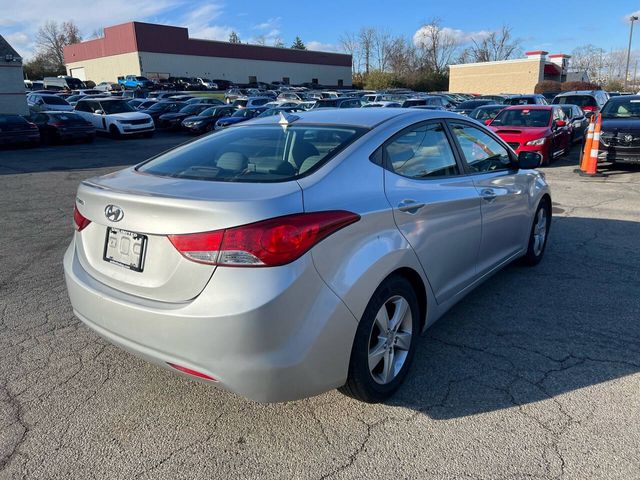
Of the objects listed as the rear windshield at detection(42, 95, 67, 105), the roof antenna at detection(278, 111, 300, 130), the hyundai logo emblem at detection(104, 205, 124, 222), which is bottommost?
the hyundai logo emblem at detection(104, 205, 124, 222)

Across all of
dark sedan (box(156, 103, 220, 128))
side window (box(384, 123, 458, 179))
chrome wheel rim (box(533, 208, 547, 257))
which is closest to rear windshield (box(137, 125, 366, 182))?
side window (box(384, 123, 458, 179))

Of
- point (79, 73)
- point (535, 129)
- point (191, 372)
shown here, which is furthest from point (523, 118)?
point (79, 73)

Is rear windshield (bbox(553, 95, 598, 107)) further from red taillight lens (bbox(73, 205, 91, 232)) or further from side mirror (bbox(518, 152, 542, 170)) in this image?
red taillight lens (bbox(73, 205, 91, 232))

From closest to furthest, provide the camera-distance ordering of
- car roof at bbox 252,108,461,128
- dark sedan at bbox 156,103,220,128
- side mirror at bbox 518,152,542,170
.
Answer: car roof at bbox 252,108,461,128 → side mirror at bbox 518,152,542,170 → dark sedan at bbox 156,103,220,128

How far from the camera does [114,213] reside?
2.55m

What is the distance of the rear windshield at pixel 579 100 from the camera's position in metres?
19.5

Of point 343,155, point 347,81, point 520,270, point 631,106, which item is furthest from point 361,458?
point 347,81

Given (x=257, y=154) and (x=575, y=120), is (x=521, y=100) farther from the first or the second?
(x=257, y=154)

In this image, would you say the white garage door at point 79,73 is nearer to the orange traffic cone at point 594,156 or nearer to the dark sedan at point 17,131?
the dark sedan at point 17,131

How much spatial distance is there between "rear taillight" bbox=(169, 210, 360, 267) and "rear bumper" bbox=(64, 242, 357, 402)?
0.15ft

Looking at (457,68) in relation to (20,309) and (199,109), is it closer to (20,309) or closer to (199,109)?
(199,109)

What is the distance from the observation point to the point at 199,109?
27219 millimetres

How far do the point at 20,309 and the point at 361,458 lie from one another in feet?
10.8

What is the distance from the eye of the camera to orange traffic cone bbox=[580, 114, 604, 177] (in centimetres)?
1103
